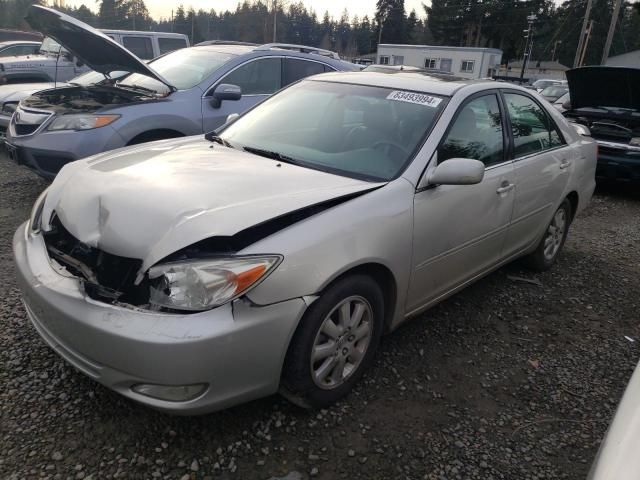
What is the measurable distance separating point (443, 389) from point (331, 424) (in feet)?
2.37

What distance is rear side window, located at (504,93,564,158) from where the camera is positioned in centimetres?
372

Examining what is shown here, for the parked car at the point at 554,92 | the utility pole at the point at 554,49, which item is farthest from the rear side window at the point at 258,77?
the utility pole at the point at 554,49

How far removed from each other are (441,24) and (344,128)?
71.7 meters

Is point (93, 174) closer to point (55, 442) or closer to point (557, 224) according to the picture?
point (55, 442)

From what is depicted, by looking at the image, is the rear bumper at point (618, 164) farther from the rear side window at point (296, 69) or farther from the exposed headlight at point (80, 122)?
the exposed headlight at point (80, 122)

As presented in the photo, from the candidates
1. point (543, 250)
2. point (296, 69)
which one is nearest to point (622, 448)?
point (543, 250)

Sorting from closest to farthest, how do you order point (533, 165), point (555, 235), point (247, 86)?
1. point (533, 165)
2. point (555, 235)
3. point (247, 86)

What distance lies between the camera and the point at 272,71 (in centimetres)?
629

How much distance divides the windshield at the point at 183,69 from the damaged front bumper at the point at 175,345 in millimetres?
3744

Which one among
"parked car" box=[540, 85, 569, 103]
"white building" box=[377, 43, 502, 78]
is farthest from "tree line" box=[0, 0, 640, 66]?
"parked car" box=[540, 85, 569, 103]

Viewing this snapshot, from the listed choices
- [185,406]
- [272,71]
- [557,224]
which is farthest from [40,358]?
[272,71]

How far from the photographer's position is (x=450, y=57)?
46438mm

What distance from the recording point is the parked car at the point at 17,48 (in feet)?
39.0

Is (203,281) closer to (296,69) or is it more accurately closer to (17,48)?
(296,69)
